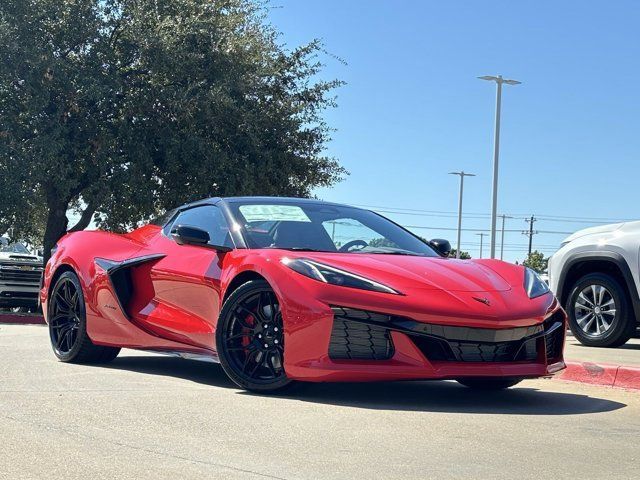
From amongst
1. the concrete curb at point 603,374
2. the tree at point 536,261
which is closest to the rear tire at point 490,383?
the concrete curb at point 603,374

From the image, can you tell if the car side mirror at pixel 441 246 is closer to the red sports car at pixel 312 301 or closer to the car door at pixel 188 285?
the red sports car at pixel 312 301

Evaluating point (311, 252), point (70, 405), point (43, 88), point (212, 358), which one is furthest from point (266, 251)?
point (43, 88)

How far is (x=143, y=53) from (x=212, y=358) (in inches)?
664

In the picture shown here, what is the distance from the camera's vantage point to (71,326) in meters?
Answer: 8.01

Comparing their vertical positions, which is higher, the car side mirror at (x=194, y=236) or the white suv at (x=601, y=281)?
the car side mirror at (x=194, y=236)

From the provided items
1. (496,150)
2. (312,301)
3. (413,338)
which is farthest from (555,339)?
(496,150)

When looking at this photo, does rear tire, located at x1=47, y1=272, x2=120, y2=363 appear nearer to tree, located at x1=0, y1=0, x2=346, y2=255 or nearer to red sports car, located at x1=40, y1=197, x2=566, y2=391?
red sports car, located at x1=40, y1=197, x2=566, y2=391

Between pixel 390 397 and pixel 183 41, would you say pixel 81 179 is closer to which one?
pixel 183 41

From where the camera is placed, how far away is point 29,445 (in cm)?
438

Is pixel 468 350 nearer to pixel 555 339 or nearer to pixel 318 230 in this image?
pixel 555 339

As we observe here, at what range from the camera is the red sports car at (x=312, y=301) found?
18.7 ft

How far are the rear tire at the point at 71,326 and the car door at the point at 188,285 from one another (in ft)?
2.26

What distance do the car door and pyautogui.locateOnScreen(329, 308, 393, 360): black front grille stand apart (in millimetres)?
1085

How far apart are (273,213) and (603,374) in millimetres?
2706
